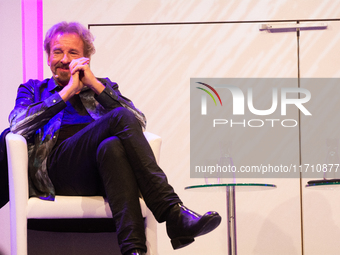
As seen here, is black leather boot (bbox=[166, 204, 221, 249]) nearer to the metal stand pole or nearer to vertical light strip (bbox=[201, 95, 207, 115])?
the metal stand pole

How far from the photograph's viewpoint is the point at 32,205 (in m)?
1.88

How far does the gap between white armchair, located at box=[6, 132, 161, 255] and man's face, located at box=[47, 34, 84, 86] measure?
0.54 metres

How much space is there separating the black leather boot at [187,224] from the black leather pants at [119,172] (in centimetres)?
5

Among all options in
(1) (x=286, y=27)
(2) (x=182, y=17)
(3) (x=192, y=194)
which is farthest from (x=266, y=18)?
(3) (x=192, y=194)

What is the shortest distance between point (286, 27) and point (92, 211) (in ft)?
6.59

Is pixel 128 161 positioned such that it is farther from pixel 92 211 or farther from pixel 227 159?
pixel 227 159

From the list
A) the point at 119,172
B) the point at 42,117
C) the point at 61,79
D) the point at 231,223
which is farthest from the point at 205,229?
the point at 61,79

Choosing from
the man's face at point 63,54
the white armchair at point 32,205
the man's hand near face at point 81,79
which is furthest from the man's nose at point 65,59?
the white armchair at point 32,205

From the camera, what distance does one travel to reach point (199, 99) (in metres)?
3.11

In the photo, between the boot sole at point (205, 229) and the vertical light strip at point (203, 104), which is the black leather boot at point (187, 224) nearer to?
the boot sole at point (205, 229)

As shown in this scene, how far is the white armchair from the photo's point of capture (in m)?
1.86

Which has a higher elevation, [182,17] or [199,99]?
[182,17]

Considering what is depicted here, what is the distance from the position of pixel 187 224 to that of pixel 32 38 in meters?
2.25

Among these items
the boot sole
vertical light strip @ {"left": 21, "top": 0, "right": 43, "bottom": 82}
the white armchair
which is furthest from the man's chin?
the boot sole
